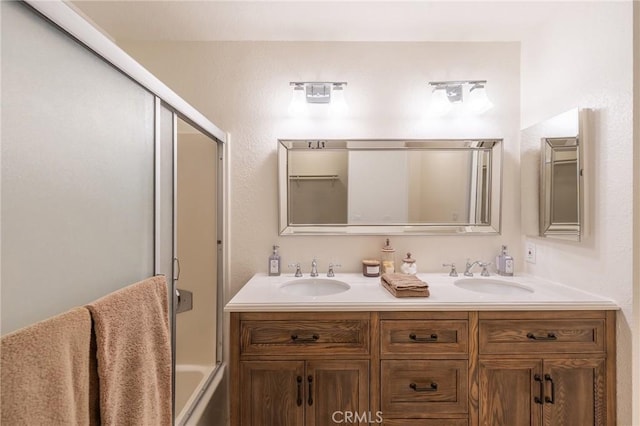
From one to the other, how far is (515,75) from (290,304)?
1896mm

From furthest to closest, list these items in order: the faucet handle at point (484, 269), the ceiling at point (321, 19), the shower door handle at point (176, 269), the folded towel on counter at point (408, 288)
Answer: the faucet handle at point (484, 269)
the ceiling at point (321, 19)
the folded towel on counter at point (408, 288)
the shower door handle at point (176, 269)

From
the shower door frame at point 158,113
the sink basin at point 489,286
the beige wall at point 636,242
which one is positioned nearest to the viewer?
the shower door frame at point 158,113

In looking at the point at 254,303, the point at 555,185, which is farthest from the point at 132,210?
the point at 555,185

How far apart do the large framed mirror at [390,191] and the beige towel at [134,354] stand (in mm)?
933

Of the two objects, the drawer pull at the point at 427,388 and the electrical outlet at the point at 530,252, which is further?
the electrical outlet at the point at 530,252

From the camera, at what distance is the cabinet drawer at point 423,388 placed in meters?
1.18

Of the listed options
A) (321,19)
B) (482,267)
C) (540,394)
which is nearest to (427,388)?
(540,394)

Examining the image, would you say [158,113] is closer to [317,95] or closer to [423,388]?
[317,95]

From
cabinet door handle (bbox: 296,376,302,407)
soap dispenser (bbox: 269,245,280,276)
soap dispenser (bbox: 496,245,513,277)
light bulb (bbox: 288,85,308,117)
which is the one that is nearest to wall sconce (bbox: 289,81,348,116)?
light bulb (bbox: 288,85,308,117)

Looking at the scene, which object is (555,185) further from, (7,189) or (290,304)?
(7,189)

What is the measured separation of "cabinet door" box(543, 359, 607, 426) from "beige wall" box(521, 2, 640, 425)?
95 mm

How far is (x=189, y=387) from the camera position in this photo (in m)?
1.34

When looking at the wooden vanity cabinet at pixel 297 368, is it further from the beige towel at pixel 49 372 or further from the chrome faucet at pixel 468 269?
the chrome faucet at pixel 468 269

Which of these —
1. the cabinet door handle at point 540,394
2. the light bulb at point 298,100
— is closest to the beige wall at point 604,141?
the cabinet door handle at point 540,394
